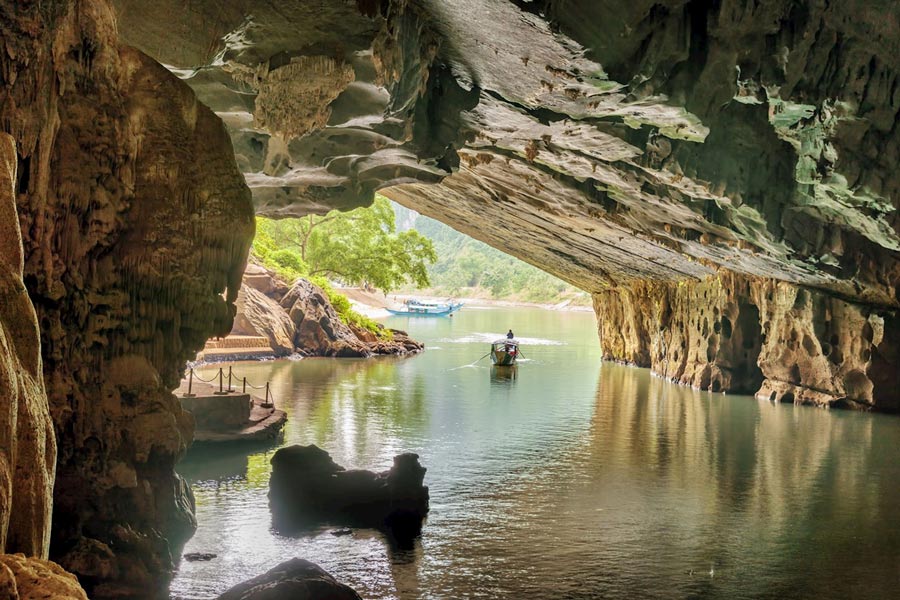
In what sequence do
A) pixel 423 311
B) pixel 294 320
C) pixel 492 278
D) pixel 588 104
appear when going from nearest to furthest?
pixel 588 104
pixel 294 320
pixel 423 311
pixel 492 278

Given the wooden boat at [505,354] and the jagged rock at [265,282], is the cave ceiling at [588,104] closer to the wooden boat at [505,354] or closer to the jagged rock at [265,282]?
the wooden boat at [505,354]

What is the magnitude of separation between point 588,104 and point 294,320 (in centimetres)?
2843

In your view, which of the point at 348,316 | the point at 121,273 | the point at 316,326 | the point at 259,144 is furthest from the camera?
the point at 348,316

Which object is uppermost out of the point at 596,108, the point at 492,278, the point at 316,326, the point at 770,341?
the point at 492,278

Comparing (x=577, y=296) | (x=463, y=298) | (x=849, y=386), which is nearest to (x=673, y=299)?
(x=849, y=386)

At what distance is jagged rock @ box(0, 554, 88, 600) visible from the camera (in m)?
4.48

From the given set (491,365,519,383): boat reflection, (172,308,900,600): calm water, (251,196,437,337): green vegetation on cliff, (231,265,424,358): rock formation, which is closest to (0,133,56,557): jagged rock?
(172,308,900,600): calm water

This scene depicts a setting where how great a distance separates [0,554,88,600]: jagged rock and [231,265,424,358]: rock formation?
33292 mm

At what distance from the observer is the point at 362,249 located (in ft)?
165

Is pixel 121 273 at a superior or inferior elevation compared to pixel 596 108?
inferior

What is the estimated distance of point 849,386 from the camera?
82.3 ft

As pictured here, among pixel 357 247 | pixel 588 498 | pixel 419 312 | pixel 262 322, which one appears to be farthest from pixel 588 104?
pixel 419 312

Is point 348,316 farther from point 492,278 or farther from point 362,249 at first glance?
point 492,278

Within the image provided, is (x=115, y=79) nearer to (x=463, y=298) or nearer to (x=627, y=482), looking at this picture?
(x=627, y=482)
